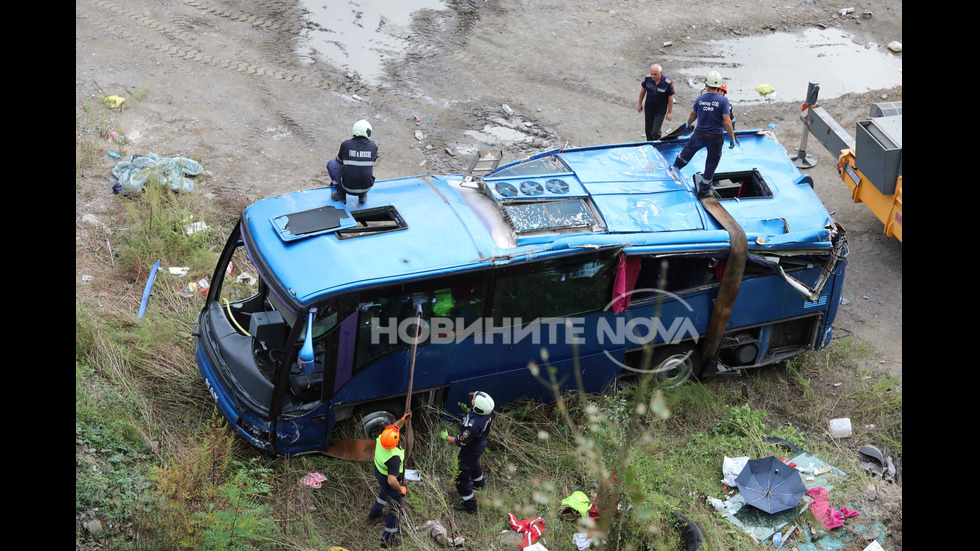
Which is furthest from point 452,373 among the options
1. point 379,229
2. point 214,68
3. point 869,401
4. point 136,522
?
point 214,68

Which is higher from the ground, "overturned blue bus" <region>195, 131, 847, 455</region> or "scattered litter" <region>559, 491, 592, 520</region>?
"overturned blue bus" <region>195, 131, 847, 455</region>

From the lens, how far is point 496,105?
12.9m

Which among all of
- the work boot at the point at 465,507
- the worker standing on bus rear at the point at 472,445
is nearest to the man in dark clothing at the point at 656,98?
the worker standing on bus rear at the point at 472,445

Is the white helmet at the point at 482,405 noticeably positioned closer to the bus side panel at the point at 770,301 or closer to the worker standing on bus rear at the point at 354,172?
the worker standing on bus rear at the point at 354,172

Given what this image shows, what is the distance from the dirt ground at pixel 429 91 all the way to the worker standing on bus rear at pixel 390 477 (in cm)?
465

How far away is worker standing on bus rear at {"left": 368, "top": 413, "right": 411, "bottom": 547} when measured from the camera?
20.1 ft

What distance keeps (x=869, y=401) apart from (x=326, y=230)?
211 inches

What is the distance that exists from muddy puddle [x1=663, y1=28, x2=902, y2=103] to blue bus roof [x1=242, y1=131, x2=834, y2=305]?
620cm

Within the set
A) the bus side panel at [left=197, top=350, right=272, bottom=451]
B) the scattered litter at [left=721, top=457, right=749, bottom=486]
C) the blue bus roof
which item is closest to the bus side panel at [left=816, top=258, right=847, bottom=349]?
the blue bus roof

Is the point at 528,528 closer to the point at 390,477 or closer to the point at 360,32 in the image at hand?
the point at 390,477

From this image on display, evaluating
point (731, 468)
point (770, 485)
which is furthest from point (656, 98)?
point (770, 485)

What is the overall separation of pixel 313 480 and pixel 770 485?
3644 millimetres

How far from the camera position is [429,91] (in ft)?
43.1

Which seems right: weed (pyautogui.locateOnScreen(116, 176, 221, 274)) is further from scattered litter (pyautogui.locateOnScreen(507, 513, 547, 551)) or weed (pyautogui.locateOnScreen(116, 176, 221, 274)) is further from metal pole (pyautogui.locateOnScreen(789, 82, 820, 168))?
metal pole (pyautogui.locateOnScreen(789, 82, 820, 168))
